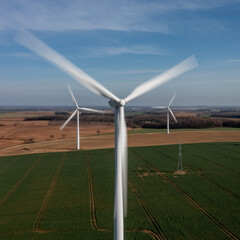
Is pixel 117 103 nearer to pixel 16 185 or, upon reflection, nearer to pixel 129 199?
pixel 129 199

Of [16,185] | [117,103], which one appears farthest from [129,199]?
[117,103]

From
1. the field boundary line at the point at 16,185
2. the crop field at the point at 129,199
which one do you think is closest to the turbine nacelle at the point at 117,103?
the crop field at the point at 129,199

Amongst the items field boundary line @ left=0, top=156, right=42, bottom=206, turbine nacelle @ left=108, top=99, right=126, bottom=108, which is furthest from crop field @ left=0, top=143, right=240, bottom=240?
turbine nacelle @ left=108, top=99, right=126, bottom=108

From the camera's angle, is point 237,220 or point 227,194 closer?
point 237,220

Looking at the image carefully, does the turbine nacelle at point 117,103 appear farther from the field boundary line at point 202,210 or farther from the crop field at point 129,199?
the field boundary line at point 202,210

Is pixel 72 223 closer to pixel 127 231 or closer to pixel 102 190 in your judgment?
pixel 127 231

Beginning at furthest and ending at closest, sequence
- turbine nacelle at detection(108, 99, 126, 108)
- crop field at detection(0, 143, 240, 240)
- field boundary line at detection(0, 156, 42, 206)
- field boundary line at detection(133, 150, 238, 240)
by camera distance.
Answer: field boundary line at detection(0, 156, 42, 206) → crop field at detection(0, 143, 240, 240) → field boundary line at detection(133, 150, 238, 240) → turbine nacelle at detection(108, 99, 126, 108)

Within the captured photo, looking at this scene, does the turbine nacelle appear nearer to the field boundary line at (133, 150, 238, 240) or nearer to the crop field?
the crop field

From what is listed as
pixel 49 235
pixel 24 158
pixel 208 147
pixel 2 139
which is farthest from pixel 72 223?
pixel 2 139

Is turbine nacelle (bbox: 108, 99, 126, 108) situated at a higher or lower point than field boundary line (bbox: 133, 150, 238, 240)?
higher
